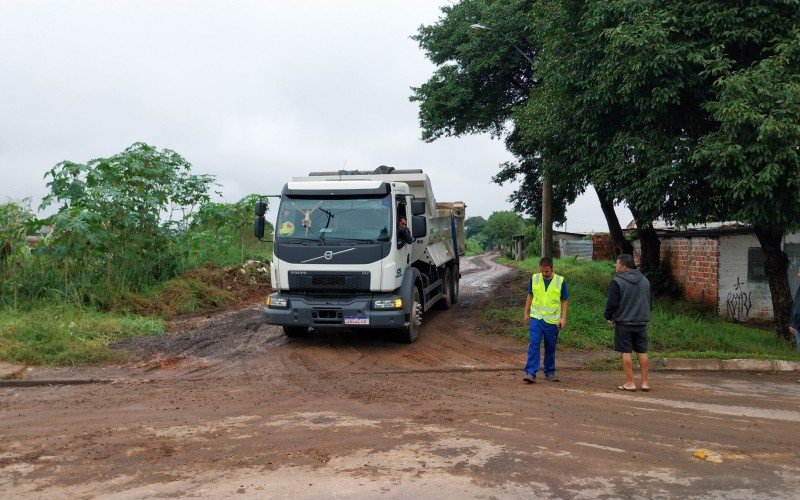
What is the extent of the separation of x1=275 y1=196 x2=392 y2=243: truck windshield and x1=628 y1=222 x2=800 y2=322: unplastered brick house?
1014 centimetres

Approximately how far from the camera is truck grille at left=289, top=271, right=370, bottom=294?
10.0 metres

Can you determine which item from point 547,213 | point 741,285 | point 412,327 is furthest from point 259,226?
point 741,285

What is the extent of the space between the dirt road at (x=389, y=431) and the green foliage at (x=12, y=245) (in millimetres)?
4308

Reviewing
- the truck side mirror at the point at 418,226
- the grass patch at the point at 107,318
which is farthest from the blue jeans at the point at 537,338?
the grass patch at the point at 107,318

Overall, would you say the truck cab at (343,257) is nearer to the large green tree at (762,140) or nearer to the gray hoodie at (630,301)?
the gray hoodie at (630,301)

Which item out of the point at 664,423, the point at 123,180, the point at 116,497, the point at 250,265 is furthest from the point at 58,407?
the point at 250,265

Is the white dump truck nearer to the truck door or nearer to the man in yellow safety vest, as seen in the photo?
the truck door

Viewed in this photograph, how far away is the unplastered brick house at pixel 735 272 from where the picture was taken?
53.3 ft

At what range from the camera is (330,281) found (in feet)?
33.0

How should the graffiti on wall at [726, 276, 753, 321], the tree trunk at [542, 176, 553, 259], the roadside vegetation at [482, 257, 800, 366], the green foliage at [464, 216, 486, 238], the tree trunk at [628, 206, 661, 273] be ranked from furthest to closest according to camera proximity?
1. the green foliage at [464, 216, 486, 238]
2. the tree trunk at [542, 176, 553, 259]
3. the tree trunk at [628, 206, 661, 273]
4. the graffiti on wall at [726, 276, 753, 321]
5. the roadside vegetation at [482, 257, 800, 366]

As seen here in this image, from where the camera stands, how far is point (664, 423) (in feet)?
21.1

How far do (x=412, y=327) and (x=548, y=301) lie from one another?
317 centimetres

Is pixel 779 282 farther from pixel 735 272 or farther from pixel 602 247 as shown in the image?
pixel 602 247

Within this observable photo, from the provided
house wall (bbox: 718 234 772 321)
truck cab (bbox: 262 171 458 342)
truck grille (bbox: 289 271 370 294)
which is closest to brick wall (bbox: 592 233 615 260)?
house wall (bbox: 718 234 772 321)
